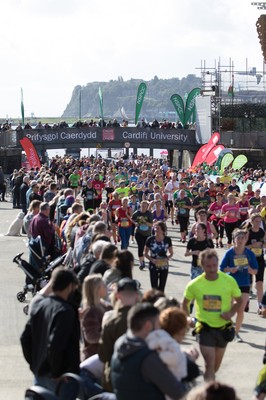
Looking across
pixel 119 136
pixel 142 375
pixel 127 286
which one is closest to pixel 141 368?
pixel 142 375

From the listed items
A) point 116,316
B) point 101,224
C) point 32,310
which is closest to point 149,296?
point 116,316

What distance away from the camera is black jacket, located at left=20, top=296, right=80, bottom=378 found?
8922mm

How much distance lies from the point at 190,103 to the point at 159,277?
5243 cm

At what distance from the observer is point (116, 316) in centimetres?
904

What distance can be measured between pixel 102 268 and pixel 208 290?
42.4 inches

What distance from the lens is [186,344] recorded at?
14.3 m

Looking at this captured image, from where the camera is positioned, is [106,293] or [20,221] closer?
[106,293]

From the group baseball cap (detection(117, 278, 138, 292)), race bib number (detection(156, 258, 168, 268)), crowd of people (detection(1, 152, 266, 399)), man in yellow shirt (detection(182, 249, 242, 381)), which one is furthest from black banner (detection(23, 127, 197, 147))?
baseball cap (detection(117, 278, 138, 292))

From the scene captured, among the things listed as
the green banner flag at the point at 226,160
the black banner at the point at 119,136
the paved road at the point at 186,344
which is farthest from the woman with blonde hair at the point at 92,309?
the black banner at the point at 119,136

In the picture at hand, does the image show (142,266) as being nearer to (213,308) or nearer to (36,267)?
(36,267)

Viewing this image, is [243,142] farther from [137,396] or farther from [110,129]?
[137,396]

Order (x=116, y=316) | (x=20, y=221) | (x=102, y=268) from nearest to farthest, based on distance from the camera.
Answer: (x=116, y=316)
(x=102, y=268)
(x=20, y=221)

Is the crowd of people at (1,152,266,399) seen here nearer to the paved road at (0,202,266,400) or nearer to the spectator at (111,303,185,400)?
the spectator at (111,303,185,400)

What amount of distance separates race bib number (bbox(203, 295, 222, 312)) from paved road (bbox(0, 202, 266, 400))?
34.8 inches
